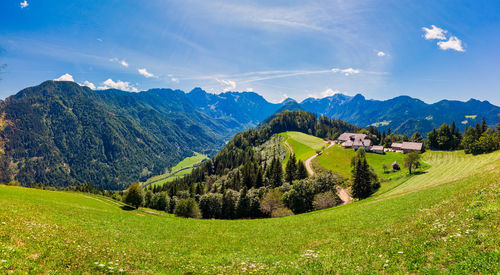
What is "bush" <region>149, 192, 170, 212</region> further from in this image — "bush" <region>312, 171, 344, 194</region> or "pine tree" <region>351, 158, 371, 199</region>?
"pine tree" <region>351, 158, 371, 199</region>

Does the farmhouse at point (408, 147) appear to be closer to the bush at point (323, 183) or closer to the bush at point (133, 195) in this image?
the bush at point (323, 183)

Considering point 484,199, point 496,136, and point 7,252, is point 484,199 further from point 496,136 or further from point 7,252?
point 496,136

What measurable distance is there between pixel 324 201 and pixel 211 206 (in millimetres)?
43931

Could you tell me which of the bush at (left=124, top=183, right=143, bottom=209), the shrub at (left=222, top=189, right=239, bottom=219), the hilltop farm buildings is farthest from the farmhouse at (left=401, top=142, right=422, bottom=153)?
the bush at (left=124, top=183, right=143, bottom=209)

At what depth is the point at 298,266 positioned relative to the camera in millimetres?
14516

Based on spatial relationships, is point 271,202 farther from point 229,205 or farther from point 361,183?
point 361,183

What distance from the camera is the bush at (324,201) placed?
65438 millimetres

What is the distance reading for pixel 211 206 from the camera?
3201 inches

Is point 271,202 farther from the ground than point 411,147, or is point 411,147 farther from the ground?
point 411,147

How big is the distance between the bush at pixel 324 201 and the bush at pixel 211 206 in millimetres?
37049

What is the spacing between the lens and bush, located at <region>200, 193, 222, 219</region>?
263 ft

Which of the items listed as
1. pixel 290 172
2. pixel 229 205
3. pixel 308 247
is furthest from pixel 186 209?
pixel 308 247

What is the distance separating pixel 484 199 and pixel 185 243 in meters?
30.7

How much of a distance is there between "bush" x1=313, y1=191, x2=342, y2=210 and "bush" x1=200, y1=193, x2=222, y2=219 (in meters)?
37.0
